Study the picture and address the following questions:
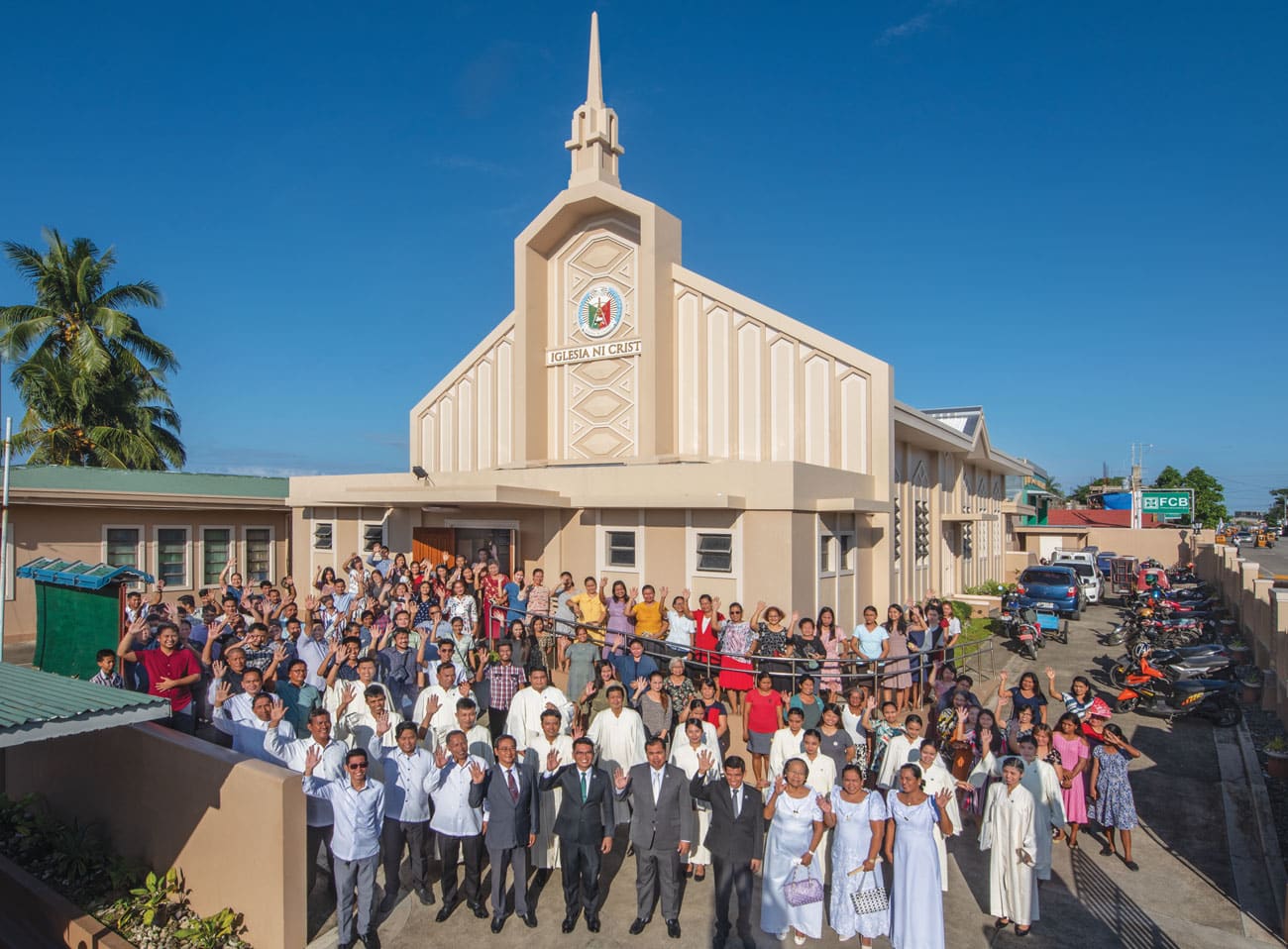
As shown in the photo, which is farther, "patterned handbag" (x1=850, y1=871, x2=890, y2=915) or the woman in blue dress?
the woman in blue dress

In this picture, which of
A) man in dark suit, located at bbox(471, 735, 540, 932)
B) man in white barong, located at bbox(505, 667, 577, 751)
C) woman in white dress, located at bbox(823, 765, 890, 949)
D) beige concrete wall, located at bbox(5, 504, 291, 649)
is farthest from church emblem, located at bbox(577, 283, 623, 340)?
woman in white dress, located at bbox(823, 765, 890, 949)

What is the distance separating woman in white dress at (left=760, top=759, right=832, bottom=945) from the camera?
6.82 m

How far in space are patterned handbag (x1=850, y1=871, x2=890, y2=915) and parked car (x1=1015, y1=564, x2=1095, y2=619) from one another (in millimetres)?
15762

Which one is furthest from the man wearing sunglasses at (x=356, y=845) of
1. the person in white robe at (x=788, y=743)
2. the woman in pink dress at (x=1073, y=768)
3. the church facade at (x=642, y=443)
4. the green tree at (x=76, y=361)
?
the green tree at (x=76, y=361)

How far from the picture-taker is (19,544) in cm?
1908

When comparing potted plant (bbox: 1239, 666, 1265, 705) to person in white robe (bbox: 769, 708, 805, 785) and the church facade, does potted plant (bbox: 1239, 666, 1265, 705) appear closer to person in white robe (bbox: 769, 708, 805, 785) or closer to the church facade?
the church facade

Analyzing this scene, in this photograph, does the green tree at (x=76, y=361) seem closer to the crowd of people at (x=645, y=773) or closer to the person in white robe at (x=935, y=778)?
the crowd of people at (x=645, y=773)

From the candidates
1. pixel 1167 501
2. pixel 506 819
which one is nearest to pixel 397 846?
pixel 506 819

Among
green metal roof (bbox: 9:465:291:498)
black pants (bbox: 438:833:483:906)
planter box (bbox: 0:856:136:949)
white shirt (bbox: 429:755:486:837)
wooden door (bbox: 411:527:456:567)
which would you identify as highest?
green metal roof (bbox: 9:465:291:498)

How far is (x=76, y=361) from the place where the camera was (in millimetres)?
26203

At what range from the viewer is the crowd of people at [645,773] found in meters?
6.89

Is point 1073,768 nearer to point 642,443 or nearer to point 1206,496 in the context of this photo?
point 642,443

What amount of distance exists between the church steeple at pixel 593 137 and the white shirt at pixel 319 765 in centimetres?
1492

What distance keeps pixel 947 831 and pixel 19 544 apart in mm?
20469
